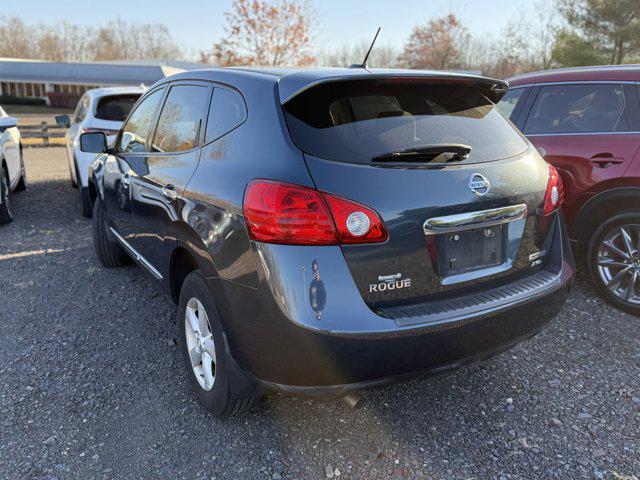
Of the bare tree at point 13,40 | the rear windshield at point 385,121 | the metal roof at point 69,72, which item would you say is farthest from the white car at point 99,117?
the bare tree at point 13,40

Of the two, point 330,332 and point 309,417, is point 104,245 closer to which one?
point 309,417

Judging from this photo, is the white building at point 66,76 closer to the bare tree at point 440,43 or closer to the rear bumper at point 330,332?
the bare tree at point 440,43

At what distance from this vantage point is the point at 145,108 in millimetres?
3951

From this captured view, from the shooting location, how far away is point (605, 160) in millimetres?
4027

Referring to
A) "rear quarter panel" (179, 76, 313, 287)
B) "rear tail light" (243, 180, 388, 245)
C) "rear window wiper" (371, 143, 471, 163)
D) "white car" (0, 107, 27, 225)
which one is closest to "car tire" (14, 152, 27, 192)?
"white car" (0, 107, 27, 225)

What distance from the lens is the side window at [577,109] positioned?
409 cm

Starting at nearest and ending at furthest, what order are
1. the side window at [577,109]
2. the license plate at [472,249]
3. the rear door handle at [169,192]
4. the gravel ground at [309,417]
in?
the license plate at [472,249] → the gravel ground at [309,417] → the rear door handle at [169,192] → the side window at [577,109]

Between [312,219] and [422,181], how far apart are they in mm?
518

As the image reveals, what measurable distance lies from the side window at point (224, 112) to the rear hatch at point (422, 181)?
352 millimetres

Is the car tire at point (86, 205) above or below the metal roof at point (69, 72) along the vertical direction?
above

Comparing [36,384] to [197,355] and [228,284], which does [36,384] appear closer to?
[197,355]

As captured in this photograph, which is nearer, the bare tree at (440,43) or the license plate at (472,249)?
the license plate at (472,249)

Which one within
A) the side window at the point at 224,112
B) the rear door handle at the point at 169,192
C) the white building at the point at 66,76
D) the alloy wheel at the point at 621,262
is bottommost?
the white building at the point at 66,76

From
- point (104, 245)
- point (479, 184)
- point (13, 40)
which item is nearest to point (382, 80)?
point (479, 184)
